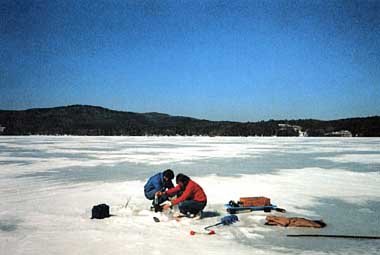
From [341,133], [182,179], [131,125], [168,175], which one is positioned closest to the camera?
[182,179]

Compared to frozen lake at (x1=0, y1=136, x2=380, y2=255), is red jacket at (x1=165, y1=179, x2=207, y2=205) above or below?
above

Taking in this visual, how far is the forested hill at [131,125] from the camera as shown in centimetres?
9269

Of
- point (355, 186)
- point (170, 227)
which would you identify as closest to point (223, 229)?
point (170, 227)

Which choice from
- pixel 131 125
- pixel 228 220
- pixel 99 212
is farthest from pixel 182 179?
pixel 131 125

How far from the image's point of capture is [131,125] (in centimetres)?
15738

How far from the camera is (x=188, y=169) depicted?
48.1 feet

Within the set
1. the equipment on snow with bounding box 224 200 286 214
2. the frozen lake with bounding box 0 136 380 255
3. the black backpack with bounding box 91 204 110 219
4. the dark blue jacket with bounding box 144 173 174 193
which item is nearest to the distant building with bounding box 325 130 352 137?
the frozen lake with bounding box 0 136 380 255

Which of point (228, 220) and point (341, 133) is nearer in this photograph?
point (228, 220)

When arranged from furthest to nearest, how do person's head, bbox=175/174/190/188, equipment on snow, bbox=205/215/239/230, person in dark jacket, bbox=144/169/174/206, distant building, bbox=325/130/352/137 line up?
distant building, bbox=325/130/352/137
person in dark jacket, bbox=144/169/174/206
person's head, bbox=175/174/190/188
equipment on snow, bbox=205/215/239/230

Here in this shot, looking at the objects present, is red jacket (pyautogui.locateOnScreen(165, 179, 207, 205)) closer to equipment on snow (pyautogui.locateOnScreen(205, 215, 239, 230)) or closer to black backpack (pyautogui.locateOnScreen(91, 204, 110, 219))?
equipment on snow (pyautogui.locateOnScreen(205, 215, 239, 230))

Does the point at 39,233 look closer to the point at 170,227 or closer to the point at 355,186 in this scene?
the point at 170,227

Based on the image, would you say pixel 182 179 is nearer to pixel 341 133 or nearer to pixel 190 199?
pixel 190 199

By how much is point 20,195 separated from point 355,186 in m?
9.24

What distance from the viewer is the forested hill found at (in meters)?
92.7
